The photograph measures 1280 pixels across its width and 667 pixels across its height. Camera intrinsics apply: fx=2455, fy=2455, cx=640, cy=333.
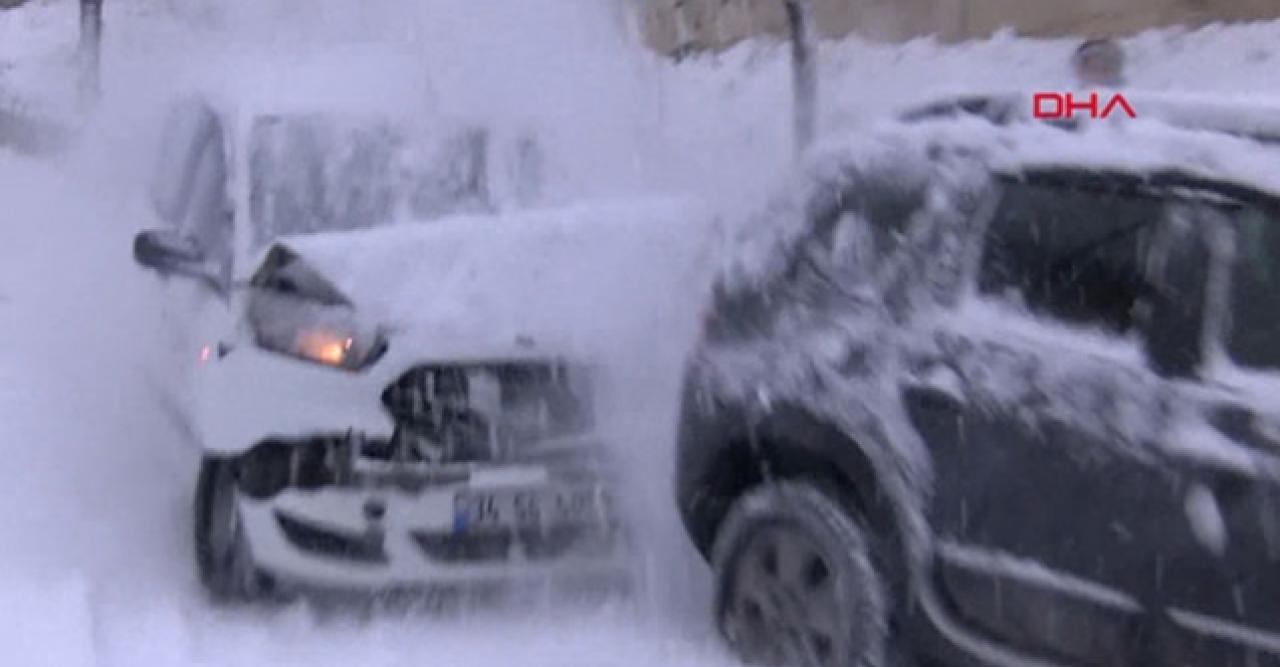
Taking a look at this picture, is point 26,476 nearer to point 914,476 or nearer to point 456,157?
point 456,157

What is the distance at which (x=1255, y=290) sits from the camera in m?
5.11

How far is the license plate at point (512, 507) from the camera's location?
6.76m

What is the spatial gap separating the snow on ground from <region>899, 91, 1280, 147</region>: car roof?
103cm

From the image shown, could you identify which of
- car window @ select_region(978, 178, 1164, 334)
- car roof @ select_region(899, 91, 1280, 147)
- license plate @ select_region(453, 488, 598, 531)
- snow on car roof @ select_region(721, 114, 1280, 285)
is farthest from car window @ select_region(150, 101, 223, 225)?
car window @ select_region(978, 178, 1164, 334)

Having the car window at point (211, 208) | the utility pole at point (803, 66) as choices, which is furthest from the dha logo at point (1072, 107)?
the utility pole at point (803, 66)

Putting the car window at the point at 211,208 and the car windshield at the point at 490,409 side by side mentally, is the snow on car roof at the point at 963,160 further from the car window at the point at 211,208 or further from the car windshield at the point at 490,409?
the car window at the point at 211,208

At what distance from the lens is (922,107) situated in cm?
630

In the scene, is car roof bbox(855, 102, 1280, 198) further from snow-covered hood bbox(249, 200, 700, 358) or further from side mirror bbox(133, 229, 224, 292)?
side mirror bbox(133, 229, 224, 292)

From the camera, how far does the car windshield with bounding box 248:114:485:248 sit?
8.17 m

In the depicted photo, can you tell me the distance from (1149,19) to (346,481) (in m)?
8.53

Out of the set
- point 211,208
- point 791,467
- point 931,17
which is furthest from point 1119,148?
point 931,17

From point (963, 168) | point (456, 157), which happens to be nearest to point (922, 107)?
point (963, 168)

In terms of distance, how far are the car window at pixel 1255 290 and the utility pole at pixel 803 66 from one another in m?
6.41

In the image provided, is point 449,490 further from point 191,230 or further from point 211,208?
point 191,230
